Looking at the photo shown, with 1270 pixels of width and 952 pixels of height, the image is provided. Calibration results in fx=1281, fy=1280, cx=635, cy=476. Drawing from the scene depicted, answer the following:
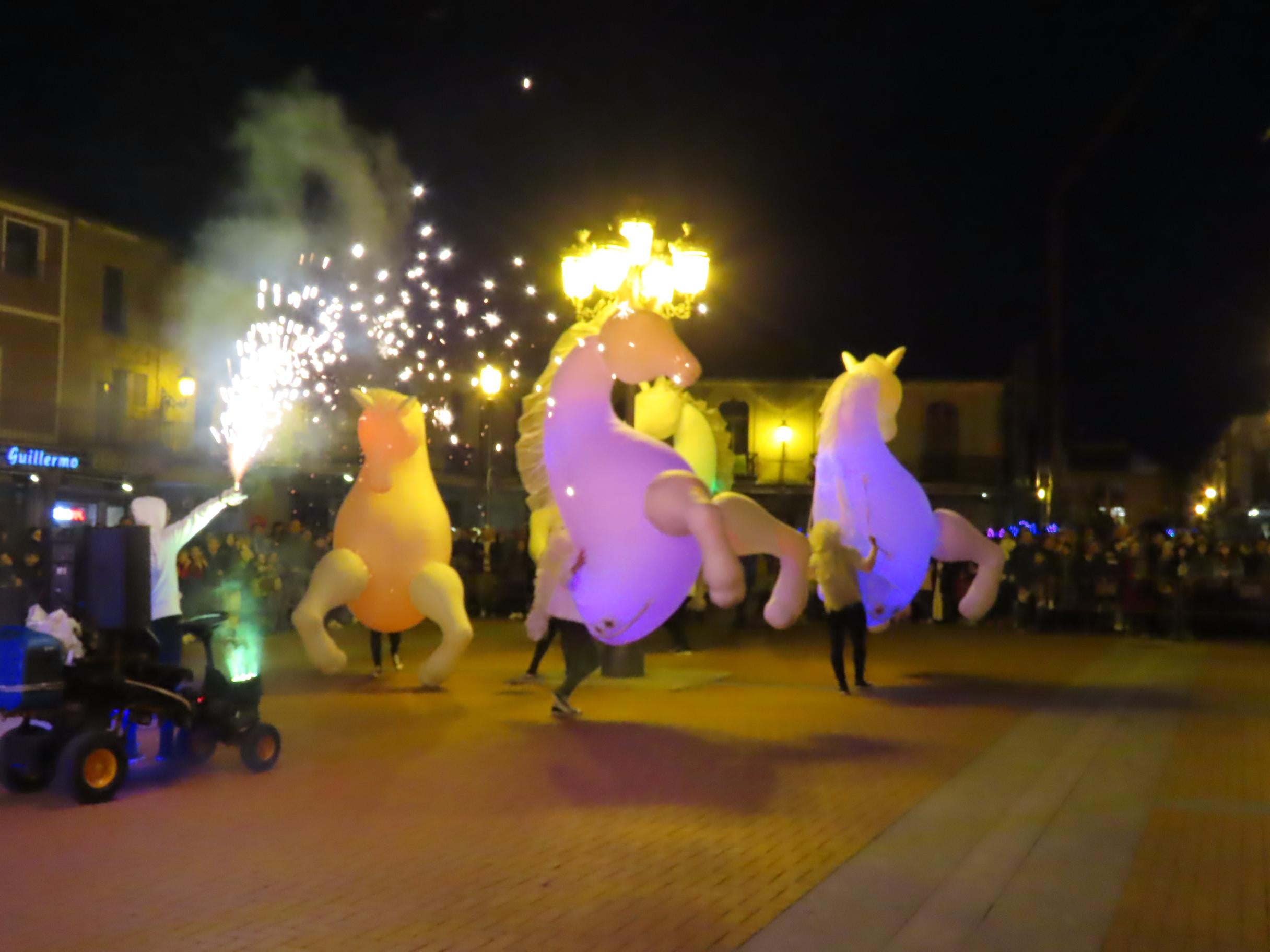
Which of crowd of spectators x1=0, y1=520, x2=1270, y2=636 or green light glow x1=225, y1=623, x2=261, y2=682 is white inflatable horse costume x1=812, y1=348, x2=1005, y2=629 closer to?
green light glow x1=225, y1=623, x2=261, y2=682

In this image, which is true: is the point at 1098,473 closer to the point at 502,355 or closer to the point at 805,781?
the point at 502,355

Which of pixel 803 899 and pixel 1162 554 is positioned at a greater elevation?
pixel 1162 554

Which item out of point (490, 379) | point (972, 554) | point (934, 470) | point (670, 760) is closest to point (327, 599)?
point (670, 760)

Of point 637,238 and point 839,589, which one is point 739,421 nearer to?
point 637,238

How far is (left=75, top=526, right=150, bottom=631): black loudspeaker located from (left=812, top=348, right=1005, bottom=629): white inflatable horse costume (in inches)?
304

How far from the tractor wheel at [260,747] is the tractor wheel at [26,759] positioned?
113cm

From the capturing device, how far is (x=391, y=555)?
1295 centimetres

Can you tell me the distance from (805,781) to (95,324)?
1035 inches

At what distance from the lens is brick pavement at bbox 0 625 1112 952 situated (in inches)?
208

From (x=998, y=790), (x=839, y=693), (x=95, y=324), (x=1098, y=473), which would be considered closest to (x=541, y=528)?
(x=839, y=693)

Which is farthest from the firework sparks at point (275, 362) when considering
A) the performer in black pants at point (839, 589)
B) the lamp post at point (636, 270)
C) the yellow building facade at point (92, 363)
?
the performer in black pants at point (839, 589)

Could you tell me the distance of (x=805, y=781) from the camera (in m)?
8.31

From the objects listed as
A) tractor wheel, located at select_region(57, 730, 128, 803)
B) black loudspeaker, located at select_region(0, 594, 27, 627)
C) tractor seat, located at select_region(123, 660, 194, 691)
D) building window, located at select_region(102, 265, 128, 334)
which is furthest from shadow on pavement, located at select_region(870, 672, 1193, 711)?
building window, located at select_region(102, 265, 128, 334)

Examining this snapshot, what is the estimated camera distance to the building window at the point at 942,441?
41.7m
